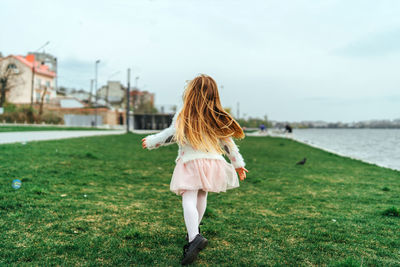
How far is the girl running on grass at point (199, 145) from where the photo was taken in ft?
10.6

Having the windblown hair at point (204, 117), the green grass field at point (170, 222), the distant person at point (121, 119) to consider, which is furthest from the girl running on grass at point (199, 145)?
the distant person at point (121, 119)

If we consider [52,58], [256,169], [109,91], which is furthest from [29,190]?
[109,91]

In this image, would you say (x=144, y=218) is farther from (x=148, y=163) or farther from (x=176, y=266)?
(x=148, y=163)

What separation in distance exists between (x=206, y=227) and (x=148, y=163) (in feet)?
22.2

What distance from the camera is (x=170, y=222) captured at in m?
4.46

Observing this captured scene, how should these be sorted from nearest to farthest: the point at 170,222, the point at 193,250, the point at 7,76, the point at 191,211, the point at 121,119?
the point at 193,250 < the point at 191,211 < the point at 170,222 < the point at 7,76 < the point at 121,119

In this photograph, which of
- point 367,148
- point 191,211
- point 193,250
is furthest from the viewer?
point 367,148

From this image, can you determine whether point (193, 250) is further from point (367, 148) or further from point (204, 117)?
point (367, 148)

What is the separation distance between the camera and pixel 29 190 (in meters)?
5.41

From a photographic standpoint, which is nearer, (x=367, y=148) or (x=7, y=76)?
(x=367, y=148)

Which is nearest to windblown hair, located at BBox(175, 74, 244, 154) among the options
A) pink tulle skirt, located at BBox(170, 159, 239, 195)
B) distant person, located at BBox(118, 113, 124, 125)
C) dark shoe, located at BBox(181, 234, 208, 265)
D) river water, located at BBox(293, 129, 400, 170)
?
pink tulle skirt, located at BBox(170, 159, 239, 195)

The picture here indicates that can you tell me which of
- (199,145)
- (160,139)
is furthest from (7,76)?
(199,145)

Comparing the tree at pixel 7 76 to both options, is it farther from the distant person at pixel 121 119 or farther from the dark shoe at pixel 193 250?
the dark shoe at pixel 193 250

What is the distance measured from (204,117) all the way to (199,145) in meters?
0.31
